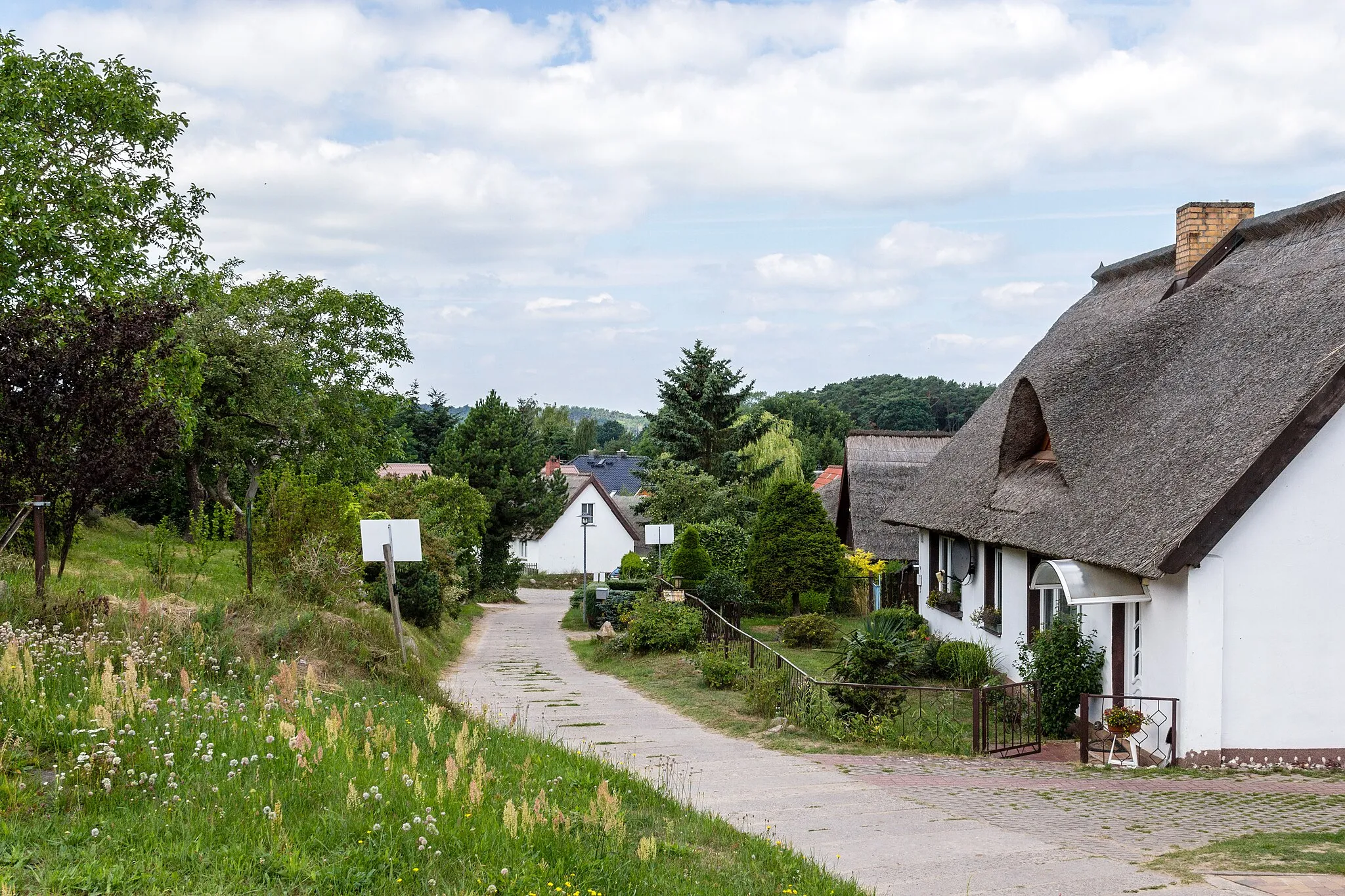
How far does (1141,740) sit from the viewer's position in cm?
1301

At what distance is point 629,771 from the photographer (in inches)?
384

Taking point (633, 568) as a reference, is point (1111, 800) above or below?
above

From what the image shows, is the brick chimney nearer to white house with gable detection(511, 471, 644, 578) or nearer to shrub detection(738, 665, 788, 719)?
shrub detection(738, 665, 788, 719)

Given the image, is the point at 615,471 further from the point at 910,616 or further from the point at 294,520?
the point at 294,520

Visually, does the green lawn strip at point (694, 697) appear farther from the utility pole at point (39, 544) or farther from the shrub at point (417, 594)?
the utility pole at point (39, 544)

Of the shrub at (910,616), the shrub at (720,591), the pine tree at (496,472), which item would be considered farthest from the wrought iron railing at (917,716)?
the pine tree at (496,472)

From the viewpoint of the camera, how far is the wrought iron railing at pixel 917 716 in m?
13.5

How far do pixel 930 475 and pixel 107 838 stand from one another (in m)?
21.8

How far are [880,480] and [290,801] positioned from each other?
28.9 m

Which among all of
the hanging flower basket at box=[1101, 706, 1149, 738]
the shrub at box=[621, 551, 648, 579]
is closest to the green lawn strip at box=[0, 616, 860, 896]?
the hanging flower basket at box=[1101, 706, 1149, 738]

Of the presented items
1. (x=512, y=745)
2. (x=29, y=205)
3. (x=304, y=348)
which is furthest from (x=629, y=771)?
(x=304, y=348)

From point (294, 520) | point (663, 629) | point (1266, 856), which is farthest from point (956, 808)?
point (294, 520)

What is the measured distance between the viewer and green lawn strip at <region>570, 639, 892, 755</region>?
43.9ft

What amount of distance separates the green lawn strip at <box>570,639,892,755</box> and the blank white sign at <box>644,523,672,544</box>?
12.9ft
